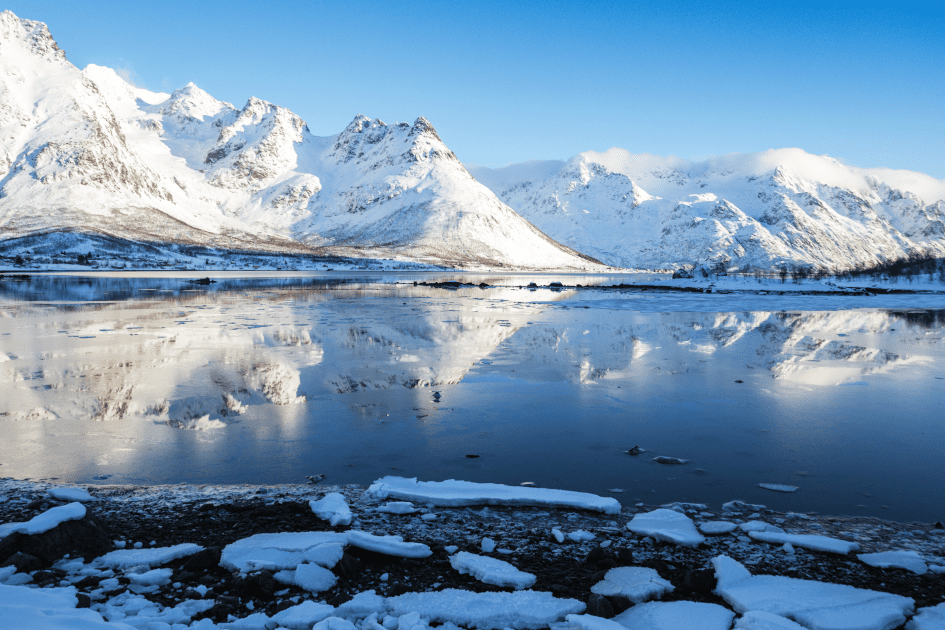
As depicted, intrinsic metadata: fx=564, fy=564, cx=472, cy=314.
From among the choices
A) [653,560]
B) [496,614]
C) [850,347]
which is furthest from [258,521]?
[850,347]

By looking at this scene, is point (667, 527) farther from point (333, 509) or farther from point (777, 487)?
point (333, 509)

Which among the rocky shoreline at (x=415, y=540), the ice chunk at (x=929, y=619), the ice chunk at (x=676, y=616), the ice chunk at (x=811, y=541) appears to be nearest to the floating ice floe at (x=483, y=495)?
the rocky shoreline at (x=415, y=540)

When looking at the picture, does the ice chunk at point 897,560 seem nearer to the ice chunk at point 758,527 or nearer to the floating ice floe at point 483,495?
the ice chunk at point 758,527

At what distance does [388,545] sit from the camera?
17.7 feet

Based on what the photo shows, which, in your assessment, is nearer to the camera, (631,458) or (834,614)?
(834,614)

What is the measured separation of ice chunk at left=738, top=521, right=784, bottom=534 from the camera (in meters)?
5.94

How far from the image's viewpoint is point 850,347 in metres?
19.3

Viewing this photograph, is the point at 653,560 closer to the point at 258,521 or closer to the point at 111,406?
the point at 258,521

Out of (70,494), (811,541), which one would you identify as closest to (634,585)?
(811,541)

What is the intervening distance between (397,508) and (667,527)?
295 cm

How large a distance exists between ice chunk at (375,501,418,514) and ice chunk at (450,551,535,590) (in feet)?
3.94

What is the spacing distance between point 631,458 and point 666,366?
26.1ft

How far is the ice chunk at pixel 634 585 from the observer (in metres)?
4.68

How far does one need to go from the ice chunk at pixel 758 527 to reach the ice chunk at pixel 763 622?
1738 millimetres
